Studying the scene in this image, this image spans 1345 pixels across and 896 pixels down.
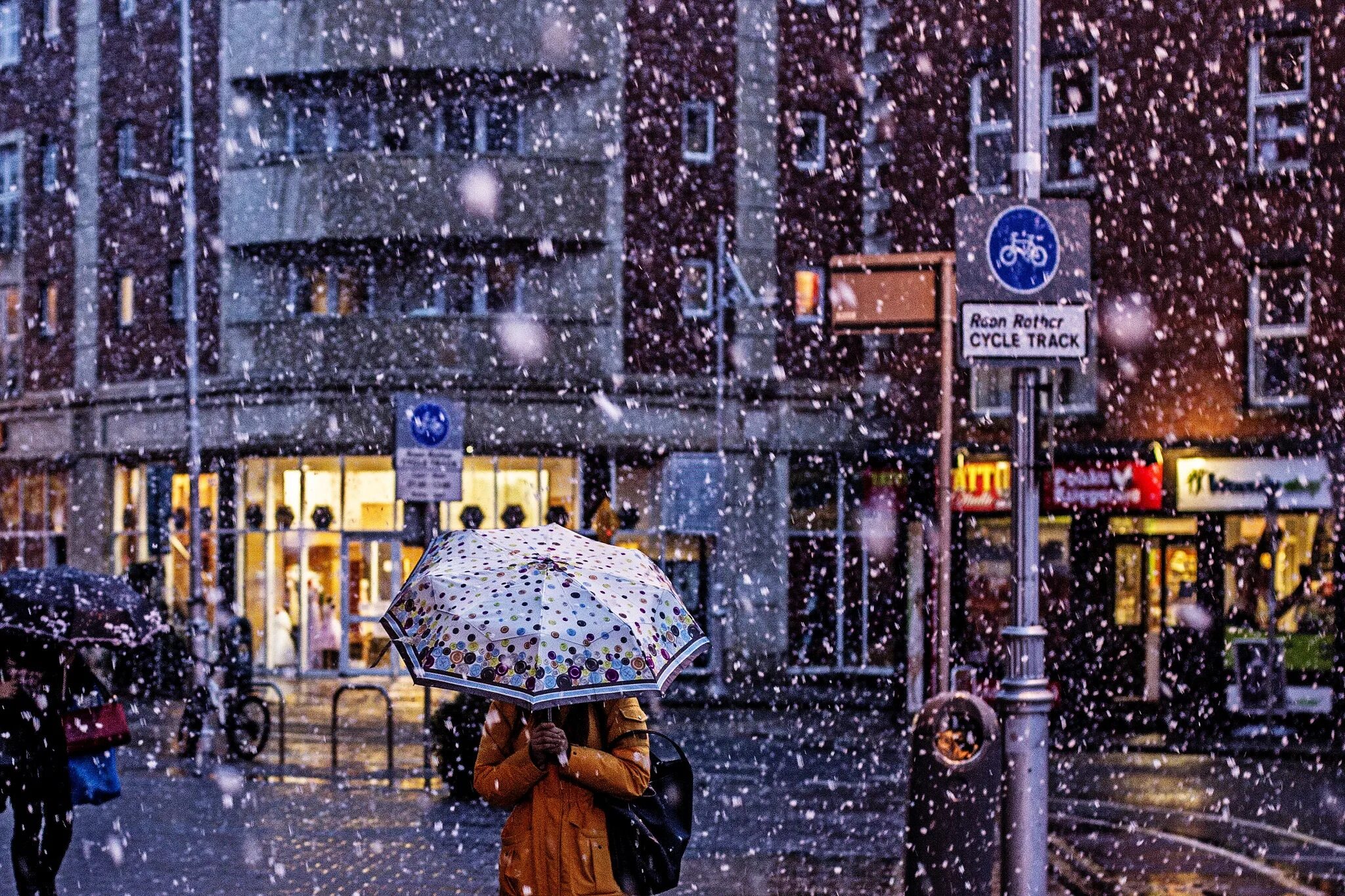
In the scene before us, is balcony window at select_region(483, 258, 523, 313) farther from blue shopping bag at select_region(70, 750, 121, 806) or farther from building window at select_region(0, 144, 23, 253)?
blue shopping bag at select_region(70, 750, 121, 806)


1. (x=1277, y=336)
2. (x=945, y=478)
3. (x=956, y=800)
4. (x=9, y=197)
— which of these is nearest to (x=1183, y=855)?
(x=945, y=478)

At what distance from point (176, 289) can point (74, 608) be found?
28.1m

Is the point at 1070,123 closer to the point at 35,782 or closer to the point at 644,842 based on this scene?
the point at 35,782

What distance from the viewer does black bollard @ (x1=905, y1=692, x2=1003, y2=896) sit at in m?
10.4

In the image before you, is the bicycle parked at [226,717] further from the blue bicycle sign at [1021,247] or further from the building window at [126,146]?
the building window at [126,146]

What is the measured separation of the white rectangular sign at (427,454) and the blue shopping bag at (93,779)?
25.8 feet

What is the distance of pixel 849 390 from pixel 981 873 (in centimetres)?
2638

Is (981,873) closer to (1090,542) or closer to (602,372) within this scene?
(1090,542)

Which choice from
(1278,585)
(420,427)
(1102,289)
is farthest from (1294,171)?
(420,427)

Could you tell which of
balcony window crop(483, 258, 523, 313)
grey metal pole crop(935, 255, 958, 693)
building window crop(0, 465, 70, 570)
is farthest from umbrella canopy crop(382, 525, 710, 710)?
building window crop(0, 465, 70, 570)

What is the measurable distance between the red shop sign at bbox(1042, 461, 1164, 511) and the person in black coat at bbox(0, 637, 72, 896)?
19496 mm

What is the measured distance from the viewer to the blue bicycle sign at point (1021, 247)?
11125 millimetres

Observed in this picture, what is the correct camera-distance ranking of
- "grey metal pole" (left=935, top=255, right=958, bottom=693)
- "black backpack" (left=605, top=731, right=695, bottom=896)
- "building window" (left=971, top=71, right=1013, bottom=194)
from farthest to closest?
"building window" (left=971, top=71, right=1013, bottom=194), "grey metal pole" (left=935, top=255, right=958, bottom=693), "black backpack" (left=605, top=731, right=695, bottom=896)

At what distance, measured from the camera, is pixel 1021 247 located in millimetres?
11148
